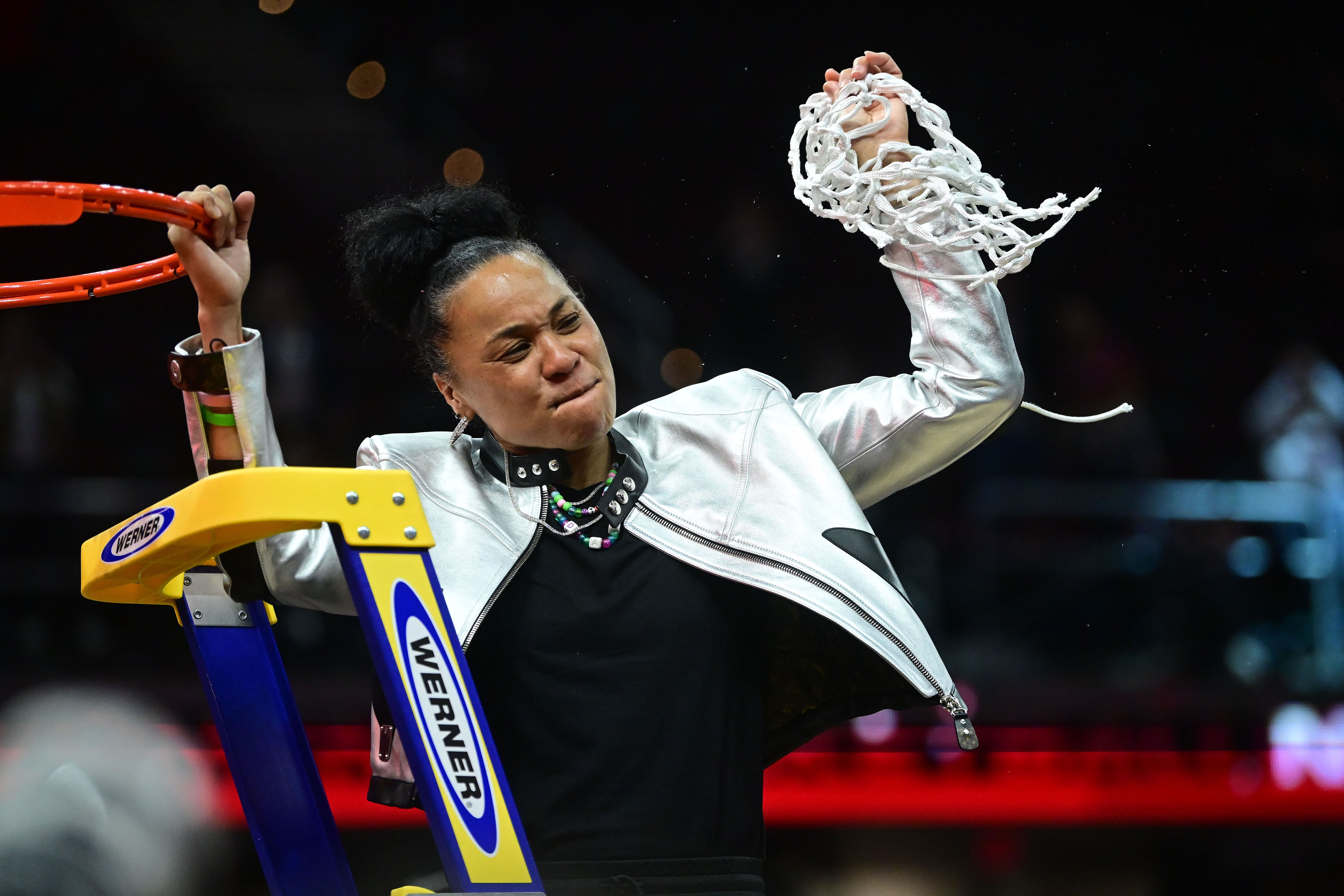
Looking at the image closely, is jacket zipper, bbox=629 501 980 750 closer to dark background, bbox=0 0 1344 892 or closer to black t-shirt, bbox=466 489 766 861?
black t-shirt, bbox=466 489 766 861

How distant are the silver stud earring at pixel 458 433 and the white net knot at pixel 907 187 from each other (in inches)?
19.7

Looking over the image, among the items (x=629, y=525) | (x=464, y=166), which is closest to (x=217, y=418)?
(x=629, y=525)

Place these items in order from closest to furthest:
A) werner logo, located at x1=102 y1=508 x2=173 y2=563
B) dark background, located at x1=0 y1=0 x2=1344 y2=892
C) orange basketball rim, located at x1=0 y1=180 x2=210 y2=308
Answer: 1. werner logo, located at x1=102 y1=508 x2=173 y2=563
2. orange basketball rim, located at x1=0 y1=180 x2=210 y2=308
3. dark background, located at x1=0 y1=0 x2=1344 y2=892

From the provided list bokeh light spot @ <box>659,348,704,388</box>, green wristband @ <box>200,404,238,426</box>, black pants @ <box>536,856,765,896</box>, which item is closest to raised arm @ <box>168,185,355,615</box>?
green wristband @ <box>200,404,238,426</box>

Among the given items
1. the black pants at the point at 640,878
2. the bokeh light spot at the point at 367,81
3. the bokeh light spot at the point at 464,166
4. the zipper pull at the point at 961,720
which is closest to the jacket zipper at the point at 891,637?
the zipper pull at the point at 961,720

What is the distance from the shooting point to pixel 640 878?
4.96 ft

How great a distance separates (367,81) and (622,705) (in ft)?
14.1

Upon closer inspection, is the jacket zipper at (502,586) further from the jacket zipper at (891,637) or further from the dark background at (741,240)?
the dark background at (741,240)

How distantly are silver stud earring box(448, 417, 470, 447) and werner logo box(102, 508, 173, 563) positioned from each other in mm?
451

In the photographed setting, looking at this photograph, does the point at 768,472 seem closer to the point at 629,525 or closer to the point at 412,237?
the point at 629,525

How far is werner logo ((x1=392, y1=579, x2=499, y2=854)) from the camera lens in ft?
3.92

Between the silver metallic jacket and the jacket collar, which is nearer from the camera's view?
the silver metallic jacket

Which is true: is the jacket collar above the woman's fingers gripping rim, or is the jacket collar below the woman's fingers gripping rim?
below

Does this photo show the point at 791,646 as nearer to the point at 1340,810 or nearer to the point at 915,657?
the point at 915,657
